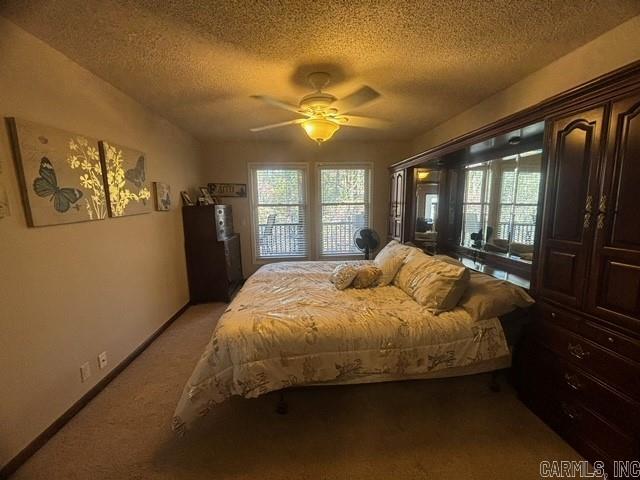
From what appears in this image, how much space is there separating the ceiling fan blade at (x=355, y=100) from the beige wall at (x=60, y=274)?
6.19 feet

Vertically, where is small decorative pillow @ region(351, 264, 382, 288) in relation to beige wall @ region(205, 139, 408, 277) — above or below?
below

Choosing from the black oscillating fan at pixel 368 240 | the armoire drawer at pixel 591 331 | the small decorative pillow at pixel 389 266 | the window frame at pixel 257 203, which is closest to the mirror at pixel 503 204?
the armoire drawer at pixel 591 331

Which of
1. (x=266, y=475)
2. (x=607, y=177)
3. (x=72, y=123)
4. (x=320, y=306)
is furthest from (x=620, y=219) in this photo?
(x=72, y=123)

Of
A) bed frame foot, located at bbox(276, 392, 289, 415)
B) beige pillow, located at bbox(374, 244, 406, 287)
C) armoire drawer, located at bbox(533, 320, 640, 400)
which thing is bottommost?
bed frame foot, located at bbox(276, 392, 289, 415)

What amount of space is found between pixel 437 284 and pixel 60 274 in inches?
99.5

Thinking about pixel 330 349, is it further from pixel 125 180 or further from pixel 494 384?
pixel 125 180

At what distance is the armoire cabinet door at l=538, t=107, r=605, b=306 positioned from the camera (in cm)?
142

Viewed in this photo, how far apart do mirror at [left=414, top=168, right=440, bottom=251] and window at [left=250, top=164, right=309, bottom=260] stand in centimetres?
190

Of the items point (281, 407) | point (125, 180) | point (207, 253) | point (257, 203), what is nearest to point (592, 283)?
point (281, 407)

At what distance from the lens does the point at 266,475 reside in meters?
1.42

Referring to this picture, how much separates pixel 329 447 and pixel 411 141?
175 inches

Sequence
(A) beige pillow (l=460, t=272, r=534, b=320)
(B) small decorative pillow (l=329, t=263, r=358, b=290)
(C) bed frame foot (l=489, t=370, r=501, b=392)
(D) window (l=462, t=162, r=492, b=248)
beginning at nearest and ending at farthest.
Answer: (A) beige pillow (l=460, t=272, r=534, b=320)
(C) bed frame foot (l=489, t=370, r=501, b=392)
(B) small decorative pillow (l=329, t=263, r=358, b=290)
(D) window (l=462, t=162, r=492, b=248)

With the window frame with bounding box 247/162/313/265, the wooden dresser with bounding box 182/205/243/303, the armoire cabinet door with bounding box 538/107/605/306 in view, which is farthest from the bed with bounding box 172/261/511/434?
the window frame with bounding box 247/162/313/265

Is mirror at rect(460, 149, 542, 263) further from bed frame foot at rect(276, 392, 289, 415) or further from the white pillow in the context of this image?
bed frame foot at rect(276, 392, 289, 415)
